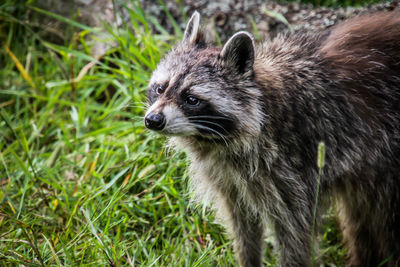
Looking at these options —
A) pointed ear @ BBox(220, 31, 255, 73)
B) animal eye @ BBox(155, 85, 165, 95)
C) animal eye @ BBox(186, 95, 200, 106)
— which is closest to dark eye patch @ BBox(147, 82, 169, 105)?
animal eye @ BBox(155, 85, 165, 95)

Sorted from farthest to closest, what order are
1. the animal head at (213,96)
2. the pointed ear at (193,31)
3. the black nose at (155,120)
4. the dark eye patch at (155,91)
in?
the pointed ear at (193,31)
the dark eye patch at (155,91)
the animal head at (213,96)
the black nose at (155,120)

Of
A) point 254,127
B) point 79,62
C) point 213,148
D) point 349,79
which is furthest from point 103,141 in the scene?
point 349,79

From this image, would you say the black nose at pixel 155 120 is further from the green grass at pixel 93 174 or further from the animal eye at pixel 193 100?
the green grass at pixel 93 174

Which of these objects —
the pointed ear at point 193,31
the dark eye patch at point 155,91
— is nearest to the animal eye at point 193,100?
the dark eye patch at point 155,91

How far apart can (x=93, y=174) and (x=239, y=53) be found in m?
1.88

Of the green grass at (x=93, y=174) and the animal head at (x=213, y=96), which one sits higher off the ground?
the animal head at (x=213, y=96)

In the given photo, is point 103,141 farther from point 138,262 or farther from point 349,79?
point 349,79

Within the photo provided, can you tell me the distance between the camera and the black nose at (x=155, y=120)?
10.2ft

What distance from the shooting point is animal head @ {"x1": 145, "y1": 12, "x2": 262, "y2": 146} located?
3.20m

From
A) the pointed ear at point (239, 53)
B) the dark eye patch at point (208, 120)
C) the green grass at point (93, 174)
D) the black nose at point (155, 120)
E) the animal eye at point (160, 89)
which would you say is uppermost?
the pointed ear at point (239, 53)

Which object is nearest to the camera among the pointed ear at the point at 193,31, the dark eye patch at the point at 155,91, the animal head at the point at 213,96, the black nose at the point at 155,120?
the black nose at the point at 155,120

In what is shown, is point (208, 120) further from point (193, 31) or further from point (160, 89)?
point (193, 31)

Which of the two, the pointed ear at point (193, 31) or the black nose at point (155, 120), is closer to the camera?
the black nose at point (155, 120)

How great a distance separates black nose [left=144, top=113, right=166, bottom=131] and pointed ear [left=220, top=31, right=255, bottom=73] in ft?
2.07
